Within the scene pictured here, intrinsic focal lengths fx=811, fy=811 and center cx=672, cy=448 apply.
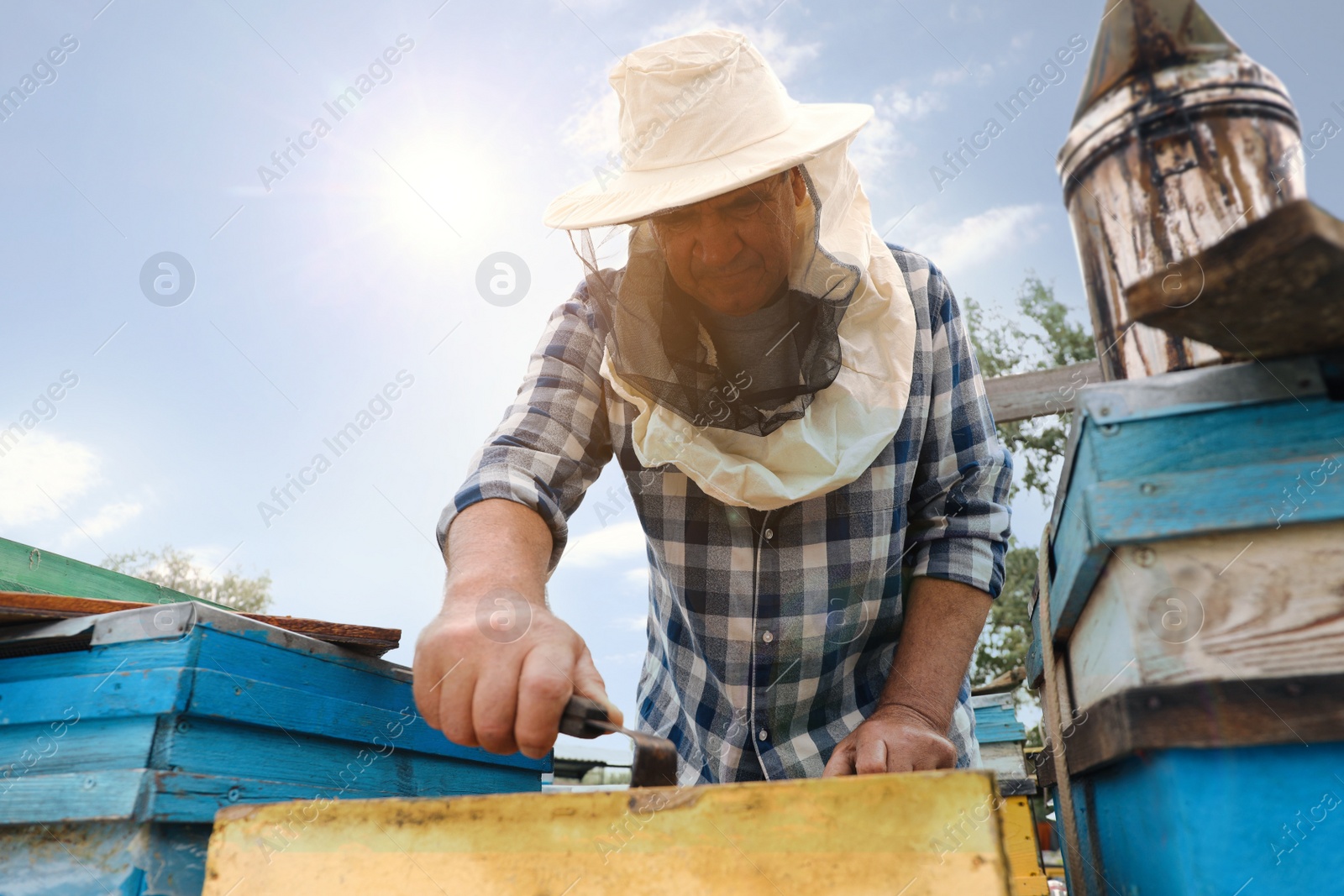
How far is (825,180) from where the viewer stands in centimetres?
192

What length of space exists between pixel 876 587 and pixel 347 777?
1279 mm

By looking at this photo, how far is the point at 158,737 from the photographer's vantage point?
55.9 inches

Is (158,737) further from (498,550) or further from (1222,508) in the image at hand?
(1222,508)

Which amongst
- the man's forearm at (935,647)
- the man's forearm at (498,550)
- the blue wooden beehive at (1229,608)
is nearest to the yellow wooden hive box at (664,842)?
the blue wooden beehive at (1229,608)

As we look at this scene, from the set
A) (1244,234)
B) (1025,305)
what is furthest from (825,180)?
(1025,305)

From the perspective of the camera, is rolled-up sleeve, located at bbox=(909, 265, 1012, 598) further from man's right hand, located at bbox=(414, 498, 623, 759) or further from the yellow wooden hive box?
the yellow wooden hive box

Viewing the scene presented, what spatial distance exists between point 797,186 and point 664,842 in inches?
63.8

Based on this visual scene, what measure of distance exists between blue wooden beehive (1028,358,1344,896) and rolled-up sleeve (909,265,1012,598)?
4.05ft

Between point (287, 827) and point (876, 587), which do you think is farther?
point (876, 587)

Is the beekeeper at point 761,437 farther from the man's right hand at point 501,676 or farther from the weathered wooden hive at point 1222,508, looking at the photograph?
the weathered wooden hive at point 1222,508

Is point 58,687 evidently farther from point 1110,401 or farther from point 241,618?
point 1110,401

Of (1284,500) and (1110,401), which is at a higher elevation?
(1110,401)

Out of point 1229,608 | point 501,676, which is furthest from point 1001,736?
point 1229,608

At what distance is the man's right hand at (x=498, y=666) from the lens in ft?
3.95
